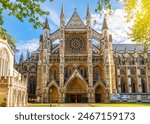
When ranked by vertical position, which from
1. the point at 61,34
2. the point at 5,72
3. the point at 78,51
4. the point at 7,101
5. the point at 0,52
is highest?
the point at 61,34

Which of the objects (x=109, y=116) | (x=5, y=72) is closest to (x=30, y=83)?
(x=5, y=72)

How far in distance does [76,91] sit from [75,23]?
16.9 m

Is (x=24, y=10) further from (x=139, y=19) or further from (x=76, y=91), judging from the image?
(x=76, y=91)

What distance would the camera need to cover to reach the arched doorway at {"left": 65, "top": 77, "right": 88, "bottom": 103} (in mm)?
49100

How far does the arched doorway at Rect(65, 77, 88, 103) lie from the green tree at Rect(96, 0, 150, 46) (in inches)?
1407

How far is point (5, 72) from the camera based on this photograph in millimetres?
29953

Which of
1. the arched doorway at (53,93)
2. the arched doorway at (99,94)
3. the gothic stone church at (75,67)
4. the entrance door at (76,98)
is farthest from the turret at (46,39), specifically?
the arched doorway at (99,94)

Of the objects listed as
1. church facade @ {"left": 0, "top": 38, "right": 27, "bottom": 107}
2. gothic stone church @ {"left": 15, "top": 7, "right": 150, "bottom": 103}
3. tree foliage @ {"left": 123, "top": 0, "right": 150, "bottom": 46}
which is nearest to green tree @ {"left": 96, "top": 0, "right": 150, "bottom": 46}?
tree foliage @ {"left": 123, "top": 0, "right": 150, "bottom": 46}

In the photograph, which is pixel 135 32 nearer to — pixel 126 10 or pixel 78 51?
pixel 126 10

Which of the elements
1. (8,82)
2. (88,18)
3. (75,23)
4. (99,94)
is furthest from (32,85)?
(8,82)

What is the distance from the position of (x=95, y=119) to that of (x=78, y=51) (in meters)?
43.6

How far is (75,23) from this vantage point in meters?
55.5

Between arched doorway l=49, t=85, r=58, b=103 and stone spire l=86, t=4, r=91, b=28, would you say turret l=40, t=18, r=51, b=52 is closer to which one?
arched doorway l=49, t=85, r=58, b=103

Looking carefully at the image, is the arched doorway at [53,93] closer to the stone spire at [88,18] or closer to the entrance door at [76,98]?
the entrance door at [76,98]
